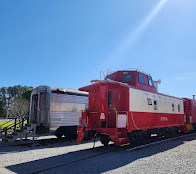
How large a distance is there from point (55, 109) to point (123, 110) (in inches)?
203

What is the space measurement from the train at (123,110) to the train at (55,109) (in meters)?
2.47

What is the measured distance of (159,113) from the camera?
11.9 metres

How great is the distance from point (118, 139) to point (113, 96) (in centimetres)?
260

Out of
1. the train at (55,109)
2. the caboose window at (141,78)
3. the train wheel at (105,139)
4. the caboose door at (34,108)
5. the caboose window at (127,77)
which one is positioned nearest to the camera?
the train wheel at (105,139)

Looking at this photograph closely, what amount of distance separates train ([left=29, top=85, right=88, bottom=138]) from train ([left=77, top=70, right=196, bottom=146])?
2473mm

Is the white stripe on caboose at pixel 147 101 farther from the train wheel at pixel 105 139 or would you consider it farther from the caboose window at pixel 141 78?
the train wheel at pixel 105 139

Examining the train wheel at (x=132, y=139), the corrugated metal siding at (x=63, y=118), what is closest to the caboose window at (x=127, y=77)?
the train wheel at (x=132, y=139)

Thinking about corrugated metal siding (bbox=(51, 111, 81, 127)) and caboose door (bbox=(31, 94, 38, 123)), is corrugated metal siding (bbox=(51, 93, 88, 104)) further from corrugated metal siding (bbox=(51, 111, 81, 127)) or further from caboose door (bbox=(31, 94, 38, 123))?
caboose door (bbox=(31, 94, 38, 123))

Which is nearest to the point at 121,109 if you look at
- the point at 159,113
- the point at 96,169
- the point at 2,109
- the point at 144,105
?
the point at 144,105

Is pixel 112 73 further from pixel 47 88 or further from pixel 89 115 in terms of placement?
pixel 47 88

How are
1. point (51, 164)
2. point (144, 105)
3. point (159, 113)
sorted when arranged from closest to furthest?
1. point (51, 164)
2. point (144, 105)
3. point (159, 113)

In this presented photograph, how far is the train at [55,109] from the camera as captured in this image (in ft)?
39.8

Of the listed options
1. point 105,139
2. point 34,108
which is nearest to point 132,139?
point 105,139

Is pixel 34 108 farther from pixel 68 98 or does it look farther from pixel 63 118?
pixel 68 98
